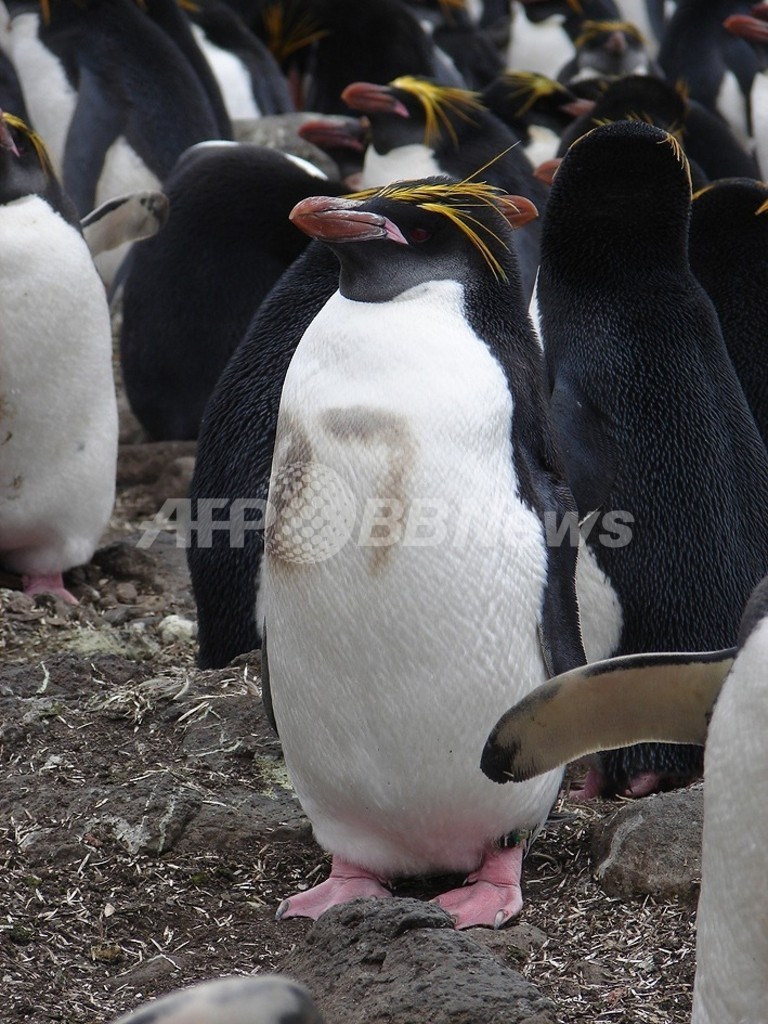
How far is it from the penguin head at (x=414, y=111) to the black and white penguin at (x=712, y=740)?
Answer: 5.47 metres

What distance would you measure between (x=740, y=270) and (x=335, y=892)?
7.53 ft

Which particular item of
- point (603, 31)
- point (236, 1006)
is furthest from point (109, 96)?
point (236, 1006)

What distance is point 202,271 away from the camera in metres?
6.12

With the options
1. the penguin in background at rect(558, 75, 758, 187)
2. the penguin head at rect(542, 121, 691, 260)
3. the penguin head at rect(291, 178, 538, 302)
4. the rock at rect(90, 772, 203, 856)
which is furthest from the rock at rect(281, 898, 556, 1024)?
the penguin in background at rect(558, 75, 758, 187)

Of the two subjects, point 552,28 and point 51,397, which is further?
point 552,28

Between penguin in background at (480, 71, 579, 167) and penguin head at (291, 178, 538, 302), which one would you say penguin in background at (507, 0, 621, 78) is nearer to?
penguin in background at (480, 71, 579, 167)

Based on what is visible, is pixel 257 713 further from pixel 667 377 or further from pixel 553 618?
pixel 667 377

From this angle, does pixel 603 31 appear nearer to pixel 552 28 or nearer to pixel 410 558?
pixel 552 28

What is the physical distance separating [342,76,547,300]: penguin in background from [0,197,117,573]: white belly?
2854 millimetres

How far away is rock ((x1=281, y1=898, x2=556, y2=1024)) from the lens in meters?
2.51

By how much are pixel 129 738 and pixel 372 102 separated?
4.73 m

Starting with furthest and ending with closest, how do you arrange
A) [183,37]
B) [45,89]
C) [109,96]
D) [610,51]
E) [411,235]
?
[610,51], [183,37], [45,89], [109,96], [411,235]

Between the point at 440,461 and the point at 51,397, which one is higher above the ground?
the point at 440,461

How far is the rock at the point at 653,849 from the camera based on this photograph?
3.10 m
